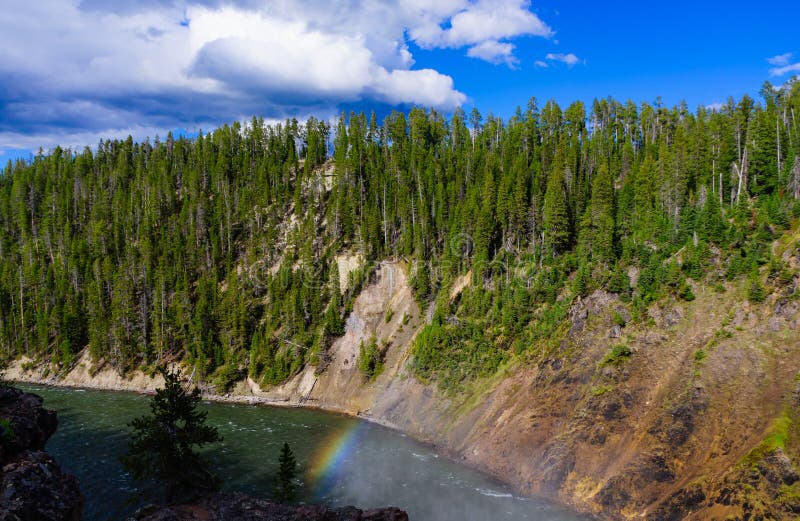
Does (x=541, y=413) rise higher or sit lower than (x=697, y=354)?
lower

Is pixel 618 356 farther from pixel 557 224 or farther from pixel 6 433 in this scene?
pixel 6 433

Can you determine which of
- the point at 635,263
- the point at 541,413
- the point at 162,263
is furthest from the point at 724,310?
the point at 162,263

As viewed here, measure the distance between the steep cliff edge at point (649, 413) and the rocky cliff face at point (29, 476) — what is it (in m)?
34.2

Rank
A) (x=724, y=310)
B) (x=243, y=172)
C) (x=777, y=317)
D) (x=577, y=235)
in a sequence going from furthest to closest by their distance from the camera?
1. (x=243, y=172)
2. (x=577, y=235)
3. (x=724, y=310)
4. (x=777, y=317)

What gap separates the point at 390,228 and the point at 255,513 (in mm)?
74279

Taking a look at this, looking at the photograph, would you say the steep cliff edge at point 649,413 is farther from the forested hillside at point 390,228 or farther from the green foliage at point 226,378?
the green foliage at point 226,378

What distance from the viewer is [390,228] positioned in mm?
95625

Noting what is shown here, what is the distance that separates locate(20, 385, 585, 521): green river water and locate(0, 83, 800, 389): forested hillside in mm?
12535

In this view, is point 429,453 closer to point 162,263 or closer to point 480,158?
point 480,158

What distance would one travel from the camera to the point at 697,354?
4275cm

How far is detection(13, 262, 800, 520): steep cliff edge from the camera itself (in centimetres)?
3331

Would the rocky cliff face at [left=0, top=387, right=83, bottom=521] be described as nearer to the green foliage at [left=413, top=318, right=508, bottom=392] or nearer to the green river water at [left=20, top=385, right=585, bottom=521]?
the green river water at [left=20, top=385, right=585, bottom=521]

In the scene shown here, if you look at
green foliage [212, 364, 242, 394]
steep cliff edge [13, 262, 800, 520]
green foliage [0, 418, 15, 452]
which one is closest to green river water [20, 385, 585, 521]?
steep cliff edge [13, 262, 800, 520]

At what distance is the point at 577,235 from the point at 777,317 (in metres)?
31.5
